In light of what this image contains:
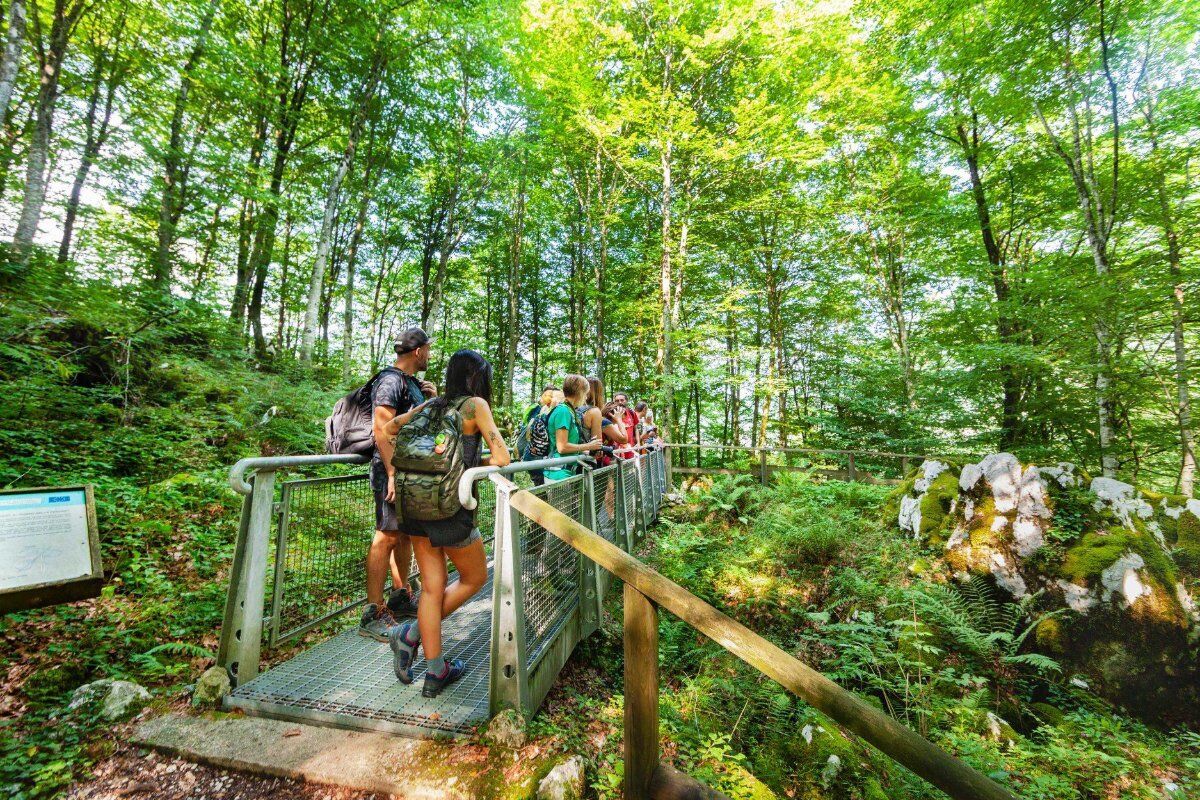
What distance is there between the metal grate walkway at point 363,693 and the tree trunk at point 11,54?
30.6ft

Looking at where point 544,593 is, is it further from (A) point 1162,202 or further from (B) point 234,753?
(A) point 1162,202

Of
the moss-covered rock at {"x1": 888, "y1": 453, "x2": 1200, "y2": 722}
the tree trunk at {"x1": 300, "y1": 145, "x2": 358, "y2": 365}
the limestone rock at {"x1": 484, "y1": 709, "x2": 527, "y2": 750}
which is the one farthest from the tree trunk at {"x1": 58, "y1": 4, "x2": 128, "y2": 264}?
the moss-covered rock at {"x1": 888, "y1": 453, "x2": 1200, "y2": 722}

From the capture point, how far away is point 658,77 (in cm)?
1376

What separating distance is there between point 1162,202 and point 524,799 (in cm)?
1248

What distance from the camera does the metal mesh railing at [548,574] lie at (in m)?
2.74

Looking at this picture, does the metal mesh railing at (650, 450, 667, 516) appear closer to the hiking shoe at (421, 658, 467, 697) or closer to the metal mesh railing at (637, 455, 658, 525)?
the metal mesh railing at (637, 455, 658, 525)

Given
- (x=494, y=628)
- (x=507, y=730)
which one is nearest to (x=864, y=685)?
(x=507, y=730)

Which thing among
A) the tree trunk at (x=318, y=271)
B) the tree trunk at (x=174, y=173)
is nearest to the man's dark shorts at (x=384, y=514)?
the tree trunk at (x=174, y=173)

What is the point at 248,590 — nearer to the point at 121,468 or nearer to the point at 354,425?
the point at 354,425

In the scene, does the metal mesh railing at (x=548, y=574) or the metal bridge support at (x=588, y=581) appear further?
the metal bridge support at (x=588, y=581)

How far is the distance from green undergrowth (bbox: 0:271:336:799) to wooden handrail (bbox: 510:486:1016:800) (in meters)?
2.64

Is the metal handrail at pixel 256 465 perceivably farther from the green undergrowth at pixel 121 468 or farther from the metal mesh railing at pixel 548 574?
the metal mesh railing at pixel 548 574

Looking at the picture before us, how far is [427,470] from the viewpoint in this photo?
245cm

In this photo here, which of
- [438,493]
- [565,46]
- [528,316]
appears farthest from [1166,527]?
[528,316]
